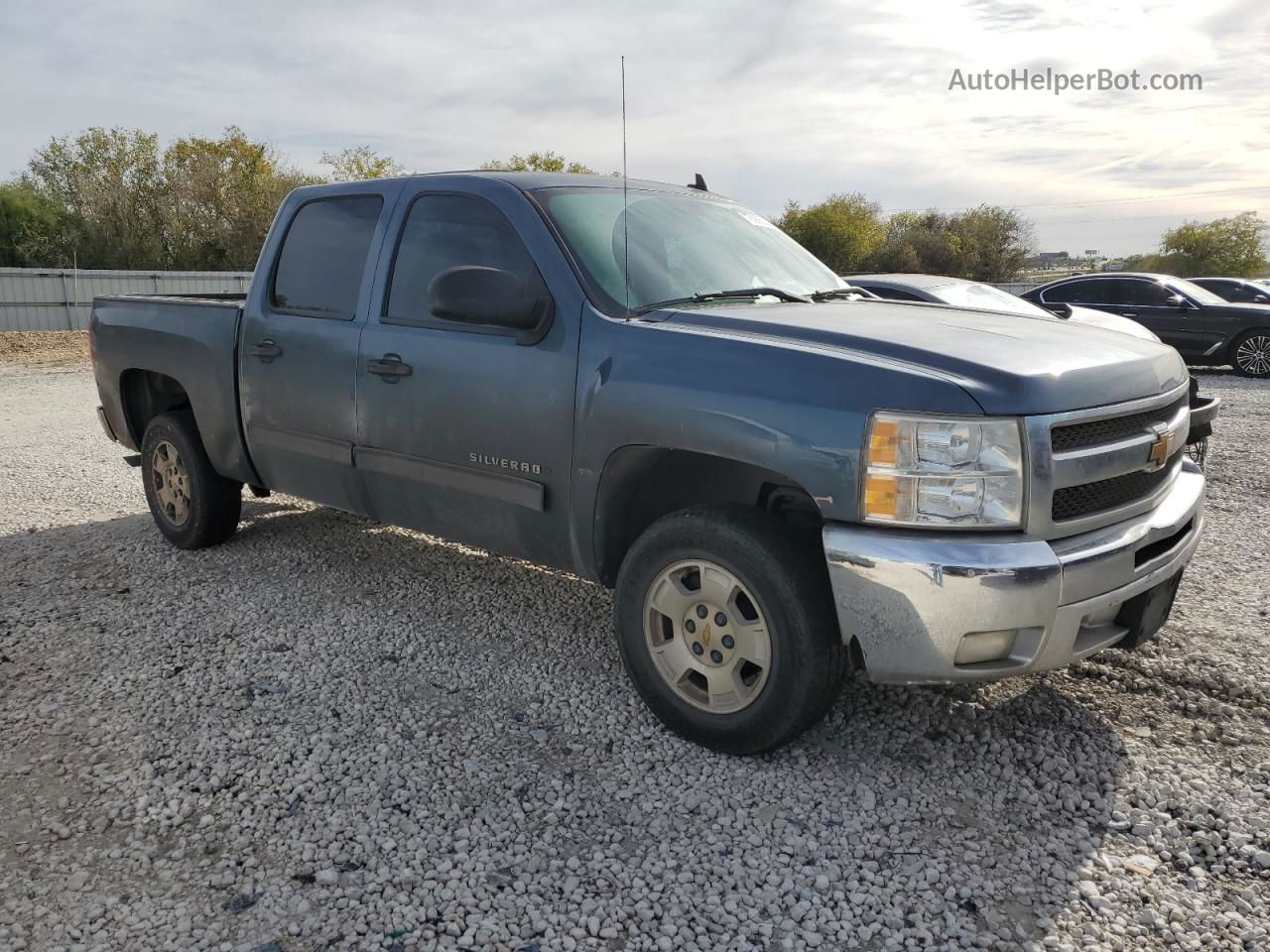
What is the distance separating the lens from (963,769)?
10.9ft

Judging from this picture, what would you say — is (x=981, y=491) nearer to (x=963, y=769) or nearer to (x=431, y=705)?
(x=963, y=769)

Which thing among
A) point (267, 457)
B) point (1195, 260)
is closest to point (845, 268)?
point (1195, 260)

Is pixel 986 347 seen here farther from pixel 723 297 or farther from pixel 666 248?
pixel 666 248

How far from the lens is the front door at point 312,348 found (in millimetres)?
4473

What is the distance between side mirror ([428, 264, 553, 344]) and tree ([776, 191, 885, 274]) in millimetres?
46341

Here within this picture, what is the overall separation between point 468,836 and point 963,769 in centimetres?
162

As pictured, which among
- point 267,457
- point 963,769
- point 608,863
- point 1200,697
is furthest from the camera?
point 267,457

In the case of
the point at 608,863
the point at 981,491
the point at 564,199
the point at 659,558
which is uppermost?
the point at 564,199

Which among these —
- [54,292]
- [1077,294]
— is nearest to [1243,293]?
[1077,294]

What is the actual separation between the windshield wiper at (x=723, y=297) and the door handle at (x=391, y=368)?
109 centimetres

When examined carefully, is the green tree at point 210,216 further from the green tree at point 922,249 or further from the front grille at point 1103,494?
the front grille at point 1103,494

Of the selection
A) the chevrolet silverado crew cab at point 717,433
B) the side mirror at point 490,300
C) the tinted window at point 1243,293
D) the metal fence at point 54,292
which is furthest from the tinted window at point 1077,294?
the metal fence at point 54,292

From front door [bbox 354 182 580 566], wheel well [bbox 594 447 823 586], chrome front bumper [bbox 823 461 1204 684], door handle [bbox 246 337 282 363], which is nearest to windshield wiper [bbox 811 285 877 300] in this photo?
wheel well [bbox 594 447 823 586]

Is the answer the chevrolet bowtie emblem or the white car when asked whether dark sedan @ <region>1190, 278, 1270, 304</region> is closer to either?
the white car
